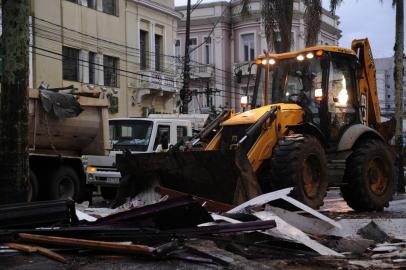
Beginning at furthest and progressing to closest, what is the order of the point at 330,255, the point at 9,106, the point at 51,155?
the point at 51,155, the point at 9,106, the point at 330,255

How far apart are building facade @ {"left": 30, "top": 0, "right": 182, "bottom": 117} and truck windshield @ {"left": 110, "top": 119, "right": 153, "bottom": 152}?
336 inches

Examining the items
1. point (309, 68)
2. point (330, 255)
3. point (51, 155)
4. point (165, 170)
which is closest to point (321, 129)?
point (309, 68)

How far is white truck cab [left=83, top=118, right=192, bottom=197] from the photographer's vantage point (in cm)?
1550

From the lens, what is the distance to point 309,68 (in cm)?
1177

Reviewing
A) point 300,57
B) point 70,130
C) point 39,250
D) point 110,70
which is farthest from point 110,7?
point 39,250

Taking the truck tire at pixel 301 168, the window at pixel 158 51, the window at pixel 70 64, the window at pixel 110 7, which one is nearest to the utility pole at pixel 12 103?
the truck tire at pixel 301 168

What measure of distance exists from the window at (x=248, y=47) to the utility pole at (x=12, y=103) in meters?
35.6

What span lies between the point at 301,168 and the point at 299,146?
37 cm

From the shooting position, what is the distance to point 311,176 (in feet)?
35.1

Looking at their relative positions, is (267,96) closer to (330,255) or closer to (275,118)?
(275,118)

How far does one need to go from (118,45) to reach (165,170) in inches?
798

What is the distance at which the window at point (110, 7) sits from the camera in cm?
2914

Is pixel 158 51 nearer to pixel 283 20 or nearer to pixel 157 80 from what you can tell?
pixel 157 80

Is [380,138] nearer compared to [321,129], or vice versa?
[321,129]
